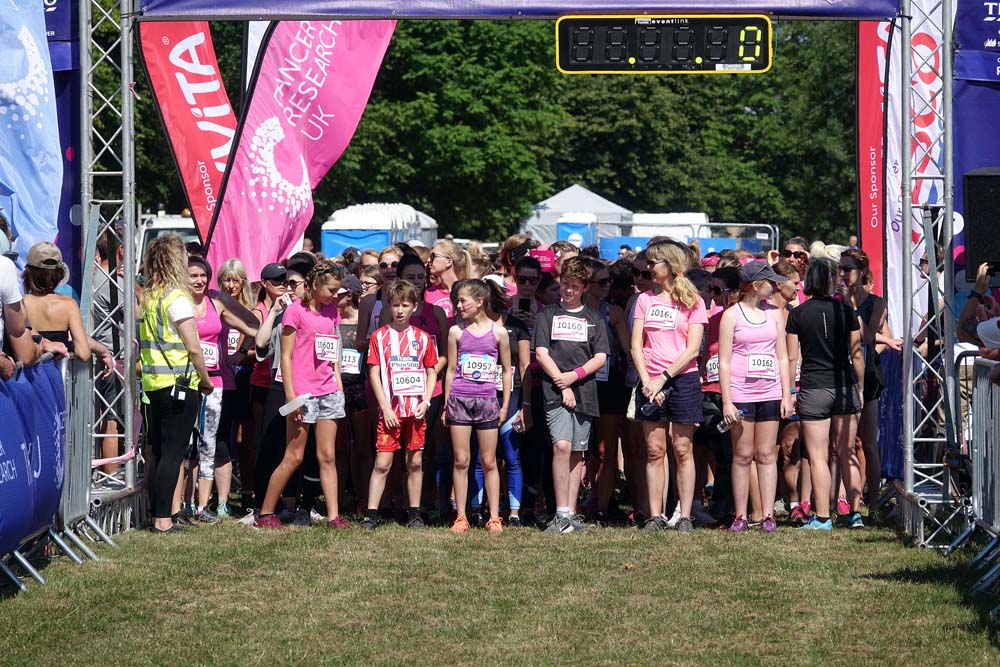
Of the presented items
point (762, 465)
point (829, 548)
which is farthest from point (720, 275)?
point (829, 548)

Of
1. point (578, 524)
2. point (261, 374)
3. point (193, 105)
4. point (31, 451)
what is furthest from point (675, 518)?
point (193, 105)

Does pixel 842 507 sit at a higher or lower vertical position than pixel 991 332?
lower

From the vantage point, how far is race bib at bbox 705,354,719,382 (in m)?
11.5

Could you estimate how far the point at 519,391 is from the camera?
11.5m

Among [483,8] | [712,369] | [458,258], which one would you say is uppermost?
[483,8]

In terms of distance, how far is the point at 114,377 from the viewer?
11367 millimetres

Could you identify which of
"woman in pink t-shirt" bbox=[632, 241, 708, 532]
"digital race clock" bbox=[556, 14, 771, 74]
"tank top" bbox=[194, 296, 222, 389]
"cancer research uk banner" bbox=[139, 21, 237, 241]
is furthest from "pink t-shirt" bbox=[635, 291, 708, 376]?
"cancer research uk banner" bbox=[139, 21, 237, 241]

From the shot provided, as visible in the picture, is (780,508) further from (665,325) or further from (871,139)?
(871,139)

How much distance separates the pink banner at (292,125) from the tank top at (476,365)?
10.3 ft

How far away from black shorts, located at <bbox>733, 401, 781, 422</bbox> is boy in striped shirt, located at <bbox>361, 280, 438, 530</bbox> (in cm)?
236

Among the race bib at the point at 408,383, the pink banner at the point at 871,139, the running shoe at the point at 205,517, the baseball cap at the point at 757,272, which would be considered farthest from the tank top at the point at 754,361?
the running shoe at the point at 205,517

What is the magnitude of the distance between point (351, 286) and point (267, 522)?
6.31 ft

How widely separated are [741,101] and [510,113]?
28162 millimetres

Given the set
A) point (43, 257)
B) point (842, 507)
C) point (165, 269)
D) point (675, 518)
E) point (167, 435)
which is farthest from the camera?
point (842, 507)
